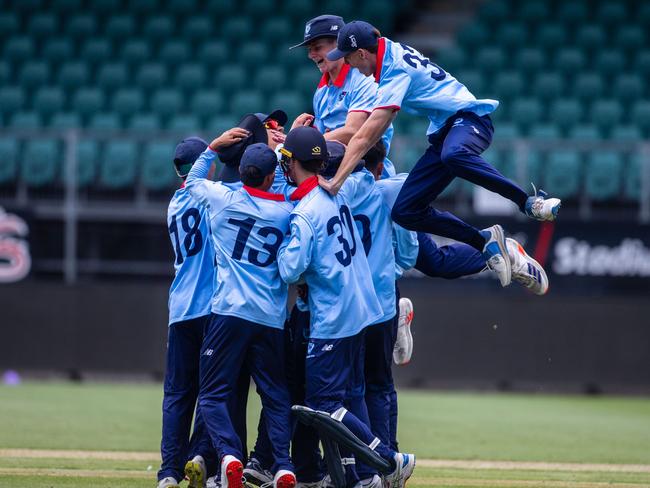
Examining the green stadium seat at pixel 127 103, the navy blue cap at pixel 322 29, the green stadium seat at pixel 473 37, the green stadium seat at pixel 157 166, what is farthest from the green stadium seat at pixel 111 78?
the navy blue cap at pixel 322 29

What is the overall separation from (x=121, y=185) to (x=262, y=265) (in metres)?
8.68

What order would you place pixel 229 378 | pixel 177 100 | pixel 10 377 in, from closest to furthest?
pixel 229 378 → pixel 10 377 → pixel 177 100

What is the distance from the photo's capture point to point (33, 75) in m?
18.8

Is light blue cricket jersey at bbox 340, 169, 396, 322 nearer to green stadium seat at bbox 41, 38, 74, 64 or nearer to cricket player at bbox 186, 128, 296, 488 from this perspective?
cricket player at bbox 186, 128, 296, 488

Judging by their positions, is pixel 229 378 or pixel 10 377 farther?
pixel 10 377

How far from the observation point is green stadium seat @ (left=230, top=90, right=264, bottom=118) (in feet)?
59.1

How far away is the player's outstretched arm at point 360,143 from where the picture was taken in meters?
7.55

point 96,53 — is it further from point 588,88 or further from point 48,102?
point 588,88

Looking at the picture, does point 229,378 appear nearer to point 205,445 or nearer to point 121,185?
point 205,445

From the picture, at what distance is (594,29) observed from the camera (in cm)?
1981

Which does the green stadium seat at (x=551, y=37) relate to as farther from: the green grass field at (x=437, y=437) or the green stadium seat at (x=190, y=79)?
the green grass field at (x=437, y=437)

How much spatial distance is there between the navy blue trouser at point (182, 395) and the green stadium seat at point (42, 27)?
1280 centimetres

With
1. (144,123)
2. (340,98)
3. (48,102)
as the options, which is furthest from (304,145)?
(48,102)

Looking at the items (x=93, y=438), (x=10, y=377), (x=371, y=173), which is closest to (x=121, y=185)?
(x=10, y=377)
